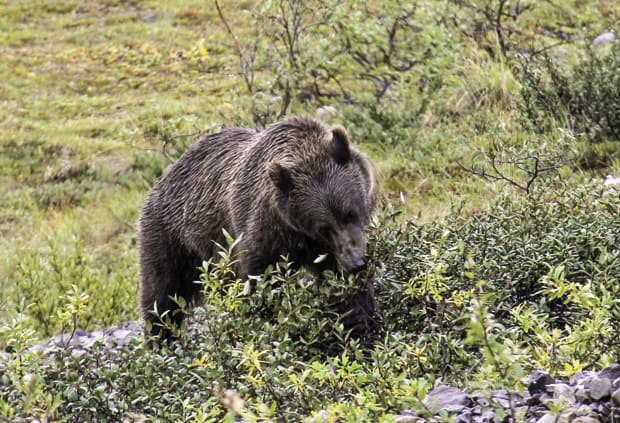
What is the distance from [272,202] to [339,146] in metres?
0.51

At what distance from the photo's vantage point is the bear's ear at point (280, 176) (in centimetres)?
504

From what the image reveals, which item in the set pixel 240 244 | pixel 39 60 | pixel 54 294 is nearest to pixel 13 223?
pixel 54 294

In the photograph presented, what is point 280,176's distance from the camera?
5078 millimetres

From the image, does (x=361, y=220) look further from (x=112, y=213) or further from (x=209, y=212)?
(x=112, y=213)

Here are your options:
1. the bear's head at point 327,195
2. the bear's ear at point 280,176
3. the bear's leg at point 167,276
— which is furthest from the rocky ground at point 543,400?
the bear's leg at point 167,276

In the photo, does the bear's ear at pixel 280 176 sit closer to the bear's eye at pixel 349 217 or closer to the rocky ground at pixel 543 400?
the bear's eye at pixel 349 217

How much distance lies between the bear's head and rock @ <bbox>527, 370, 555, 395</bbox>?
5.87 feet

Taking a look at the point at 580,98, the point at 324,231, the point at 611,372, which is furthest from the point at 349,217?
the point at 580,98

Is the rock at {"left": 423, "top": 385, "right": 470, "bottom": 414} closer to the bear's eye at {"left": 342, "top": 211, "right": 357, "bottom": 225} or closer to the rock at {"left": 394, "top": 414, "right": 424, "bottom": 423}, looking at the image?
the rock at {"left": 394, "top": 414, "right": 424, "bottom": 423}

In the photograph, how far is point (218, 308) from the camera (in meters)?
3.84

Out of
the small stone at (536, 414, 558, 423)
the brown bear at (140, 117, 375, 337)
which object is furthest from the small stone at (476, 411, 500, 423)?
the brown bear at (140, 117, 375, 337)

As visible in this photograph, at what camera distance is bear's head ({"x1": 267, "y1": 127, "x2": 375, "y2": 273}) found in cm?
496

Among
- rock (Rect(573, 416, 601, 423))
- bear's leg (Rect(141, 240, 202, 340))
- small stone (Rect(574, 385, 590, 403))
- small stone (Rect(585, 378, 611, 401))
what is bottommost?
bear's leg (Rect(141, 240, 202, 340))

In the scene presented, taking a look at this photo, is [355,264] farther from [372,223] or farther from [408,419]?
[408,419]
